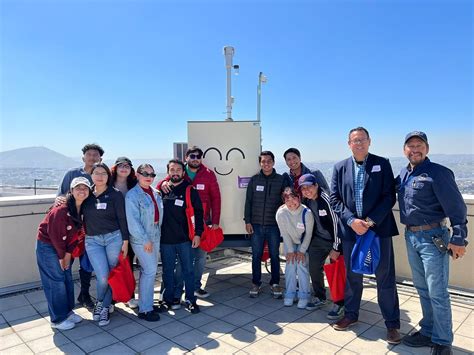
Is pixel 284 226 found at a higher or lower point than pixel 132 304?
higher

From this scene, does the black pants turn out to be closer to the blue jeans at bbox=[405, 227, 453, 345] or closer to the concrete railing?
the blue jeans at bbox=[405, 227, 453, 345]

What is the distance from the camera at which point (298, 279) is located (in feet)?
12.2

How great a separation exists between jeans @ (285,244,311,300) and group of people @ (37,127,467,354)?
0.04 ft

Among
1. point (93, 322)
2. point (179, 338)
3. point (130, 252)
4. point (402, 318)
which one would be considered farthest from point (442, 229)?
point (93, 322)

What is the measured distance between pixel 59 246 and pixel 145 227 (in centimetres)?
79

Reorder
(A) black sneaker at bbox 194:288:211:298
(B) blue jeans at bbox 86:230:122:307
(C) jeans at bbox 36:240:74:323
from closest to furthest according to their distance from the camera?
(C) jeans at bbox 36:240:74:323, (B) blue jeans at bbox 86:230:122:307, (A) black sneaker at bbox 194:288:211:298

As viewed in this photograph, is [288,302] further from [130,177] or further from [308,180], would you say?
[130,177]

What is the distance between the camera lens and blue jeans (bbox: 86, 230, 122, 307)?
318 cm

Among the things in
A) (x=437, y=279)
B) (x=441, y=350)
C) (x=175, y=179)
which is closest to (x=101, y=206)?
(x=175, y=179)

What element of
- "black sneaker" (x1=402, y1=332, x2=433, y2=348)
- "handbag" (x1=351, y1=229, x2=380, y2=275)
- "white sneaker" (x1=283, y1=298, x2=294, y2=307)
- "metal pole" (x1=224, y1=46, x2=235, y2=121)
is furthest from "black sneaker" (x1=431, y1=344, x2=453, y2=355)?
"metal pole" (x1=224, y1=46, x2=235, y2=121)

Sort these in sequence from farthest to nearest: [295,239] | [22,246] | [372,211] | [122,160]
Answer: [22,246] < [295,239] < [122,160] < [372,211]

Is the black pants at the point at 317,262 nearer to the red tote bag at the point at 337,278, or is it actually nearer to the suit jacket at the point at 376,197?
the red tote bag at the point at 337,278

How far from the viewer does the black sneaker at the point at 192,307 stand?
11.4ft

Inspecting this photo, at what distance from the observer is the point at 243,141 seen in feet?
14.2
